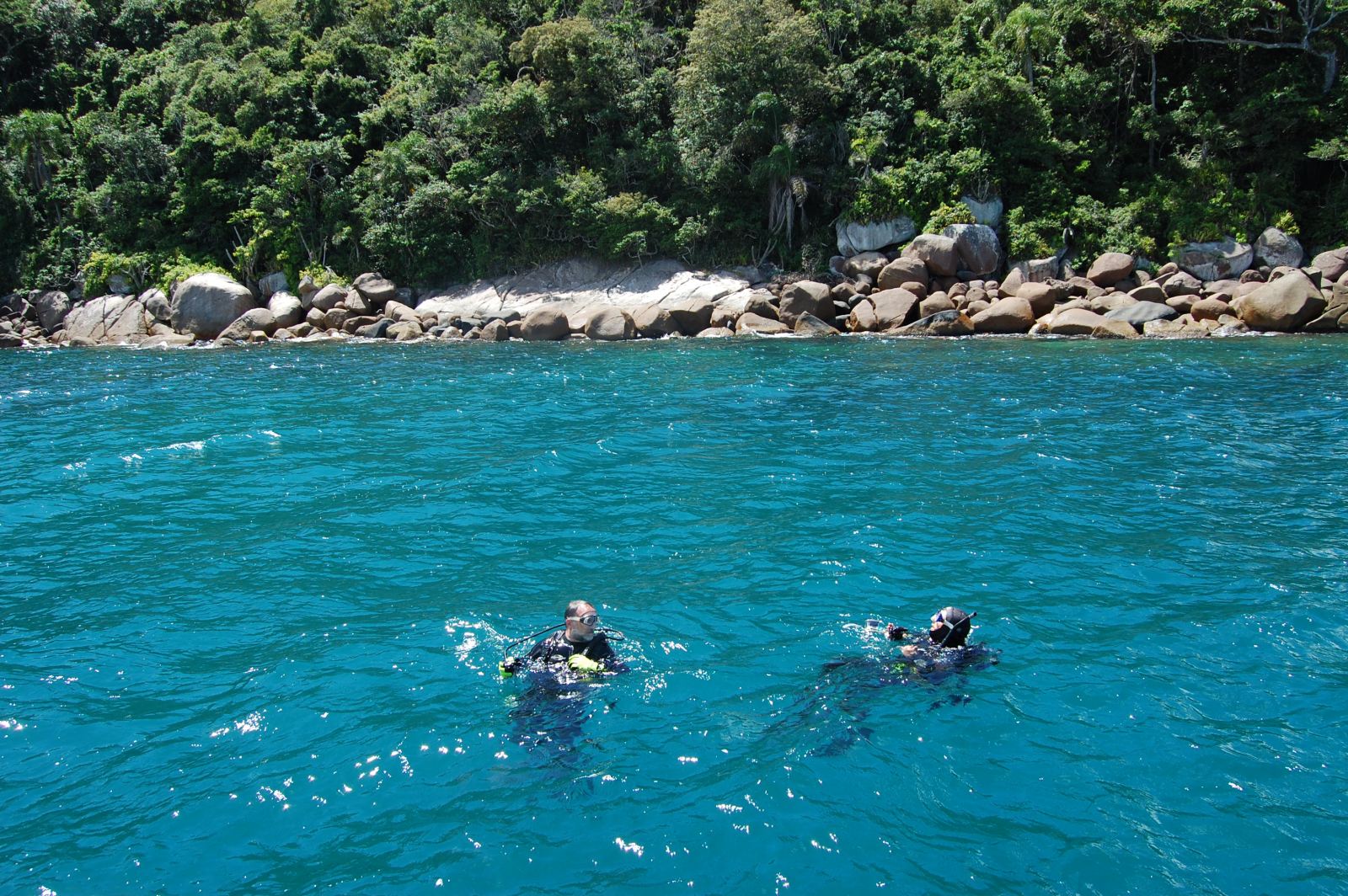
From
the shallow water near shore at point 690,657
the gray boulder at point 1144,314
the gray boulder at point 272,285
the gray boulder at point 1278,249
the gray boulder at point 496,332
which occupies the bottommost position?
the shallow water near shore at point 690,657

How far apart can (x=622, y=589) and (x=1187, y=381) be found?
15.9 metres

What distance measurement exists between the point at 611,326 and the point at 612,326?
0.03 meters

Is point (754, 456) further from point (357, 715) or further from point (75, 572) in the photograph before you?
point (75, 572)

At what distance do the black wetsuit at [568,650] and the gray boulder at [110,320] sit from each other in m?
33.9

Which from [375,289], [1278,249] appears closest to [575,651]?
[1278,249]

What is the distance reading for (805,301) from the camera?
29.7 m

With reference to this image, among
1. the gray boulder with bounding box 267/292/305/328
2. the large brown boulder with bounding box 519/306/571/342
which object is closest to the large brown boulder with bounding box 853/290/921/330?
the large brown boulder with bounding box 519/306/571/342

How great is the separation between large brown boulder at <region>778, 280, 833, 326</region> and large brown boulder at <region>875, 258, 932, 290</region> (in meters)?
2.20

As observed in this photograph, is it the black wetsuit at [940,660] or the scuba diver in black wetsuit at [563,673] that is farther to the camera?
the black wetsuit at [940,660]

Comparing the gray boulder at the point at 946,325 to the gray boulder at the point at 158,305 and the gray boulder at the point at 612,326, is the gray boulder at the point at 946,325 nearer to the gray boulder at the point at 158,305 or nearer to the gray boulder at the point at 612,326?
the gray boulder at the point at 612,326

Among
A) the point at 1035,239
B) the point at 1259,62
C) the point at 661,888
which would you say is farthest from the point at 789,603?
the point at 1259,62

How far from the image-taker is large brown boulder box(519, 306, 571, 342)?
103 feet

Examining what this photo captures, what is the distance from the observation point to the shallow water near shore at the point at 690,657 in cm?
553

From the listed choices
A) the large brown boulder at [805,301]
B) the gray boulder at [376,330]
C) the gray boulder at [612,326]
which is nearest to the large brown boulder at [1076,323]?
the large brown boulder at [805,301]
